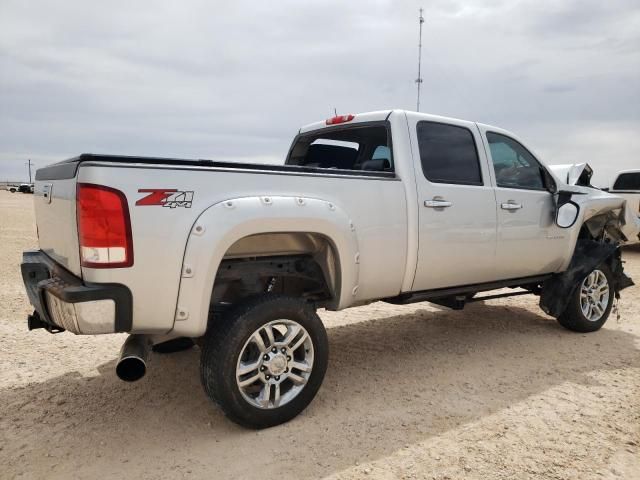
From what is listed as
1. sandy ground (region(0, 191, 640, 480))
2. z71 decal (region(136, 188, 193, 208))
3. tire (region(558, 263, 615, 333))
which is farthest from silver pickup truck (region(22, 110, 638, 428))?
sandy ground (region(0, 191, 640, 480))

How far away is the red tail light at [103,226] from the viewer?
7.98 feet

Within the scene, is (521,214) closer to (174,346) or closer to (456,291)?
(456,291)

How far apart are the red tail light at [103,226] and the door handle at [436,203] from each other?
2.12 m

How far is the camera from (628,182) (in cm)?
1226

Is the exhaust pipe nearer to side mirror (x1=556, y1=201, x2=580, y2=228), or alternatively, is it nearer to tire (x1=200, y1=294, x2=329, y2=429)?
tire (x1=200, y1=294, x2=329, y2=429)

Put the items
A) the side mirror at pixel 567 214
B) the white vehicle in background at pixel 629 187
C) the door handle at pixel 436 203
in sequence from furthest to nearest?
1. the white vehicle in background at pixel 629 187
2. the side mirror at pixel 567 214
3. the door handle at pixel 436 203

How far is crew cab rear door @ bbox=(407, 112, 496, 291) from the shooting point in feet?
12.3

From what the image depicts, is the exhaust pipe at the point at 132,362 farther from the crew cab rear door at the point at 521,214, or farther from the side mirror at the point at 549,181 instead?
the side mirror at the point at 549,181

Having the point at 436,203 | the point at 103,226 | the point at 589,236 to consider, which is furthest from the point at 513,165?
the point at 103,226

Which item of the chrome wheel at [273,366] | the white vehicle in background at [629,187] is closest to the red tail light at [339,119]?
the chrome wheel at [273,366]

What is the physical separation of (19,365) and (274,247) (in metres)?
2.41

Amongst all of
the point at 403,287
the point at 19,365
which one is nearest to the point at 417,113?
the point at 403,287

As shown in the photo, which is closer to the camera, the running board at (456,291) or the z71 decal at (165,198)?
the z71 decal at (165,198)

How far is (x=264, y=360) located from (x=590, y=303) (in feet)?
12.6
